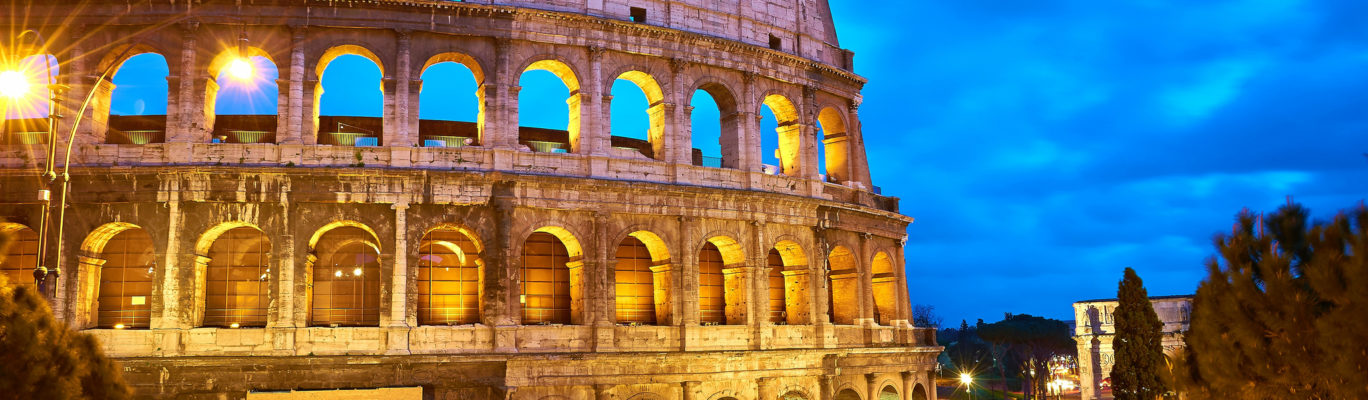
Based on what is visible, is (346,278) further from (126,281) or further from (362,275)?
(126,281)

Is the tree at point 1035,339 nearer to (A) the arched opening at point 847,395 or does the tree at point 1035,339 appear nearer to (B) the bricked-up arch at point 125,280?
(A) the arched opening at point 847,395

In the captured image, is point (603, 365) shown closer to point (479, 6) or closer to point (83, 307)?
point (479, 6)

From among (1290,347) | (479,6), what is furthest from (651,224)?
(1290,347)

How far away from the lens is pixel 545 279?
2434cm

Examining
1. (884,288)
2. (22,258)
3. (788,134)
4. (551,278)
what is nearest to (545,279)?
(551,278)

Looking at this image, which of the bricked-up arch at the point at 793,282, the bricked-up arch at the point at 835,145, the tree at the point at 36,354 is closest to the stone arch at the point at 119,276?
the tree at the point at 36,354

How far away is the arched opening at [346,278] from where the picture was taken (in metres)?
22.7

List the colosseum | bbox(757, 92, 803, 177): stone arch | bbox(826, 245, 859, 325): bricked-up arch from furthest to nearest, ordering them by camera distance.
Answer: bbox(826, 245, 859, 325): bricked-up arch
bbox(757, 92, 803, 177): stone arch
the colosseum

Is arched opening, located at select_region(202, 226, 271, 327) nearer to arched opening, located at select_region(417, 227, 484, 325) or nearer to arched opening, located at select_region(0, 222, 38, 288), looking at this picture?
arched opening, located at select_region(417, 227, 484, 325)

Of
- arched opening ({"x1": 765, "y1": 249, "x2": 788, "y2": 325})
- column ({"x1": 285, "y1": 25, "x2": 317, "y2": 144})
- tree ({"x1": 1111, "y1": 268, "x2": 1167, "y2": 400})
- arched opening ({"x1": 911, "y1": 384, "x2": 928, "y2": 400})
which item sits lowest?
arched opening ({"x1": 911, "y1": 384, "x2": 928, "y2": 400})

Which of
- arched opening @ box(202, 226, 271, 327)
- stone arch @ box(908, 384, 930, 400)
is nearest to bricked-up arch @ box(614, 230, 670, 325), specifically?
arched opening @ box(202, 226, 271, 327)

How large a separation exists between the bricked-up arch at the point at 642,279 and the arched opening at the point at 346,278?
5595mm

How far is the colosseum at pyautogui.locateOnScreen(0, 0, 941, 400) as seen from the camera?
21.4 meters

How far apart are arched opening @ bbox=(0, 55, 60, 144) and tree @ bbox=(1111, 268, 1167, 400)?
79.8 feet
